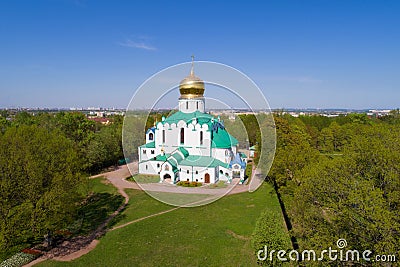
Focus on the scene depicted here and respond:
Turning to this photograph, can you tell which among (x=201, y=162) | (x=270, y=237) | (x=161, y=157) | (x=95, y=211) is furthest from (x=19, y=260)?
(x=201, y=162)

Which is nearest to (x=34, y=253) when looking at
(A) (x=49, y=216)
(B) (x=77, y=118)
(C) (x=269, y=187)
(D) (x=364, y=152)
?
(A) (x=49, y=216)

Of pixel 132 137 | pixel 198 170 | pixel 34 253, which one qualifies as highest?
pixel 132 137

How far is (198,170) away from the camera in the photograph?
2564 cm

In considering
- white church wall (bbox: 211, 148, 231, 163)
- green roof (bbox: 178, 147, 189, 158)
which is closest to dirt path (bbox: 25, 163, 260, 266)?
white church wall (bbox: 211, 148, 231, 163)

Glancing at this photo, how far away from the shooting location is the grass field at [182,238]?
41.9 feet

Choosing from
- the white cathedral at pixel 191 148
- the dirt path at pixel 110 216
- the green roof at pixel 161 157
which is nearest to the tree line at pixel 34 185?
the dirt path at pixel 110 216

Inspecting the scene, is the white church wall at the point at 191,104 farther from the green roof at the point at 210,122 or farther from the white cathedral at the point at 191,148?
the green roof at the point at 210,122

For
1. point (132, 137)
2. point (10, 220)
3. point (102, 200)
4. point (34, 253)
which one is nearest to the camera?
point (10, 220)

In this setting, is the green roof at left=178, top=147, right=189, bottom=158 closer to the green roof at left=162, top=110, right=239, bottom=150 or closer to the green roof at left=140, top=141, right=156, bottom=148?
the green roof at left=162, top=110, right=239, bottom=150

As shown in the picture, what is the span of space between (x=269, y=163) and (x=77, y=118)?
82.3 feet

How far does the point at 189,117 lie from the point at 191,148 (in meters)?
3.21

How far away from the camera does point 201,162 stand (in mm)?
26516

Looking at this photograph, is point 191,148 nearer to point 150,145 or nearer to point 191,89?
point 150,145

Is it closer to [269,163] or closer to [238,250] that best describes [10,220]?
[238,250]
